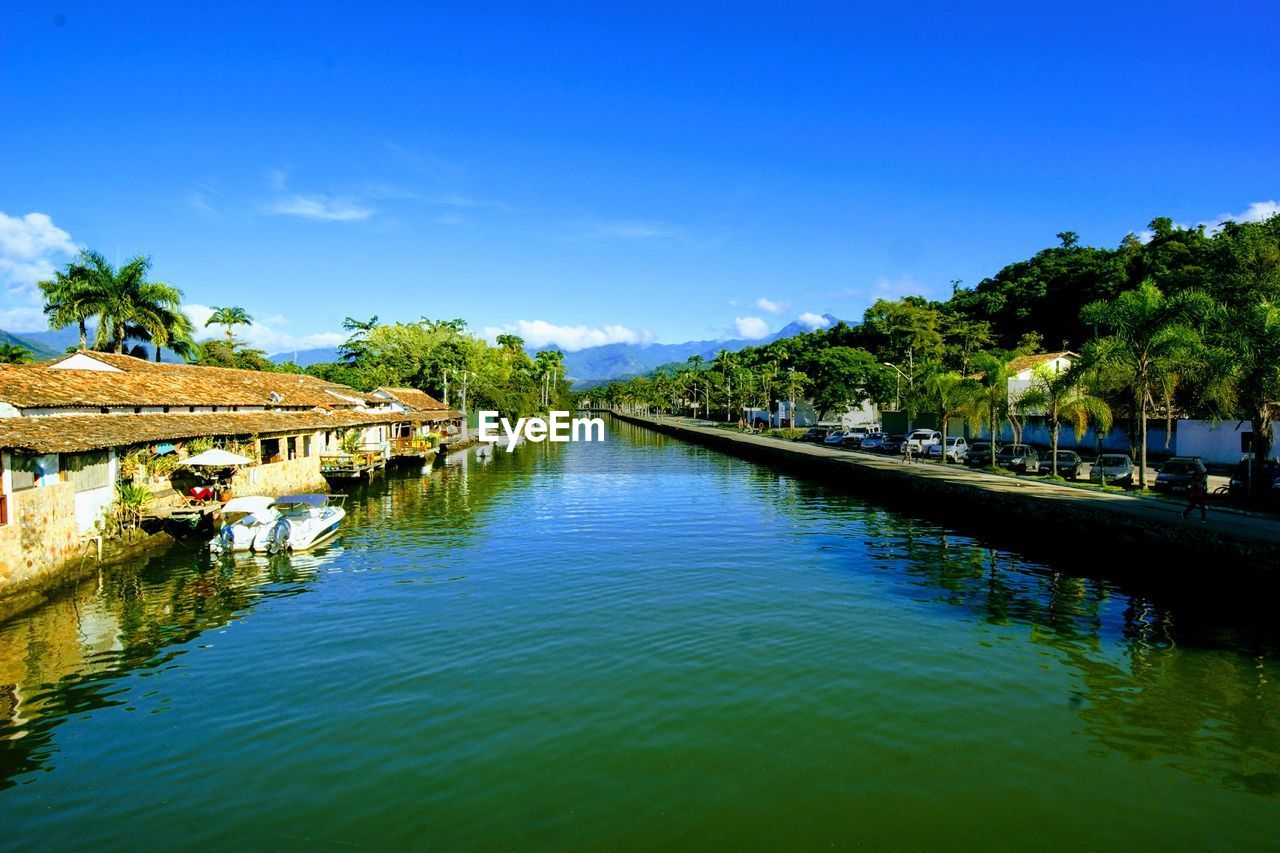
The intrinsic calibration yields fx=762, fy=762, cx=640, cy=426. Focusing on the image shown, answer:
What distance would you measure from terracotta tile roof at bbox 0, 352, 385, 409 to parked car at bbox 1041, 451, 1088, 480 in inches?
1544

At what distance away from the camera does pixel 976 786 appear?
10.0 meters

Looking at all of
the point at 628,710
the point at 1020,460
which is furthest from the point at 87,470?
the point at 1020,460

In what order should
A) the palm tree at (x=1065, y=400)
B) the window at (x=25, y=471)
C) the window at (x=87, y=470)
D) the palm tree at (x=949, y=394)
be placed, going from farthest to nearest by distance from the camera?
the palm tree at (x=949, y=394), the palm tree at (x=1065, y=400), the window at (x=87, y=470), the window at (x=25, y=471)

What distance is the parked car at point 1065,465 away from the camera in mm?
36469

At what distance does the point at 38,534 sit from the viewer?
18266 millimetres

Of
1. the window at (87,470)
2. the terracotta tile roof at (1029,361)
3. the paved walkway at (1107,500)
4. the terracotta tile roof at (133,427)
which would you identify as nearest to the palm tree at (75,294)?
the terracotta tile roof at (133,427)

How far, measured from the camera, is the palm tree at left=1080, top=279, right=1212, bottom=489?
29.0m

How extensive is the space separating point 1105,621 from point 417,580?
17.1 meters

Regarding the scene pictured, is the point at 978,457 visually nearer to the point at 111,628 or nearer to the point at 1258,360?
the point at 1258,360

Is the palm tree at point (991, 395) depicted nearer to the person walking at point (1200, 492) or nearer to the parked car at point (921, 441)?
the parked car at point (921, 441)

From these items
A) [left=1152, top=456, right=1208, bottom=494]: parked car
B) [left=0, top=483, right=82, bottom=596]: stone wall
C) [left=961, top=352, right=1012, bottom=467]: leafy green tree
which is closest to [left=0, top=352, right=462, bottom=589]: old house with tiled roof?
[left=0, top=483, right=82, bottom=596]: stone wall

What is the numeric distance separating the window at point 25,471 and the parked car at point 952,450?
1789 inches

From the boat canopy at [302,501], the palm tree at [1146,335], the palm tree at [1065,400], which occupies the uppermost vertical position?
the palm tree at [1146,335]

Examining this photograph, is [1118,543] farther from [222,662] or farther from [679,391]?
[679,391]
